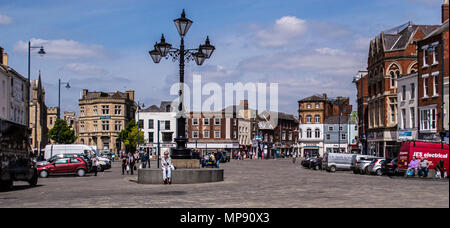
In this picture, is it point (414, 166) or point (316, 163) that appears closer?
point (414, 166)

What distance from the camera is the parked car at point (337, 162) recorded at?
1820 inches

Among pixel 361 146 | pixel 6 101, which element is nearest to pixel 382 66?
pixel 361 146

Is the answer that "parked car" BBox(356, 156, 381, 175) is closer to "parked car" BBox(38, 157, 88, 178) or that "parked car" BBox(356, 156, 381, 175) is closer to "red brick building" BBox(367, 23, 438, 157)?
"red brick building" BBox(367, 23, 438, 157)

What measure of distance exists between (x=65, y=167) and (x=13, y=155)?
1517cm

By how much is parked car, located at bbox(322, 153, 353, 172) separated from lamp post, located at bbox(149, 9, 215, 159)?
24389mm

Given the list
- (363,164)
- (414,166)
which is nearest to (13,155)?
(414,166)

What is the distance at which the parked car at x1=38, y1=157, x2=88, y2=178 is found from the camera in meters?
35.9

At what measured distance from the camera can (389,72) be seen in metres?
59.8

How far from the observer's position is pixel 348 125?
12775 centimetres

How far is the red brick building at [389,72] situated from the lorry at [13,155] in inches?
1621

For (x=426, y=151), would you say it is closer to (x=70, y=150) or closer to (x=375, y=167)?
(x=375, y=167)
